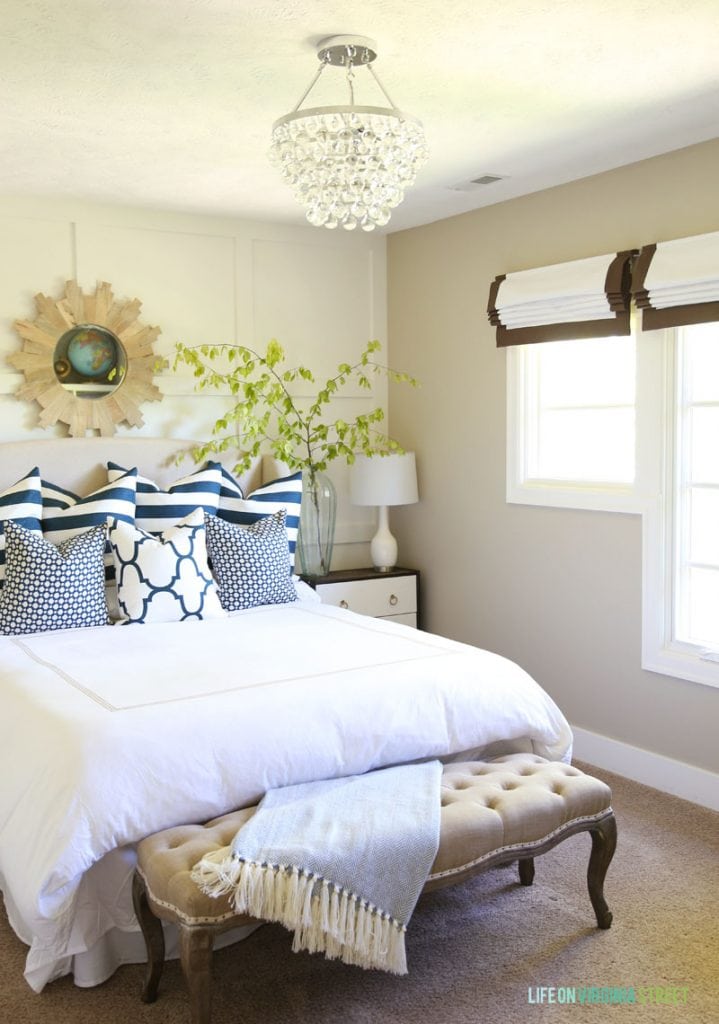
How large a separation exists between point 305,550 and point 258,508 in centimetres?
48

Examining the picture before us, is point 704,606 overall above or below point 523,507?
below

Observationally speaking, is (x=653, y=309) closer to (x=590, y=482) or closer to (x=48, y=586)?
(x=590, y=482)

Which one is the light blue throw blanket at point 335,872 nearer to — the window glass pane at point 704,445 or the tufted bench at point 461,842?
the tufted bench at point 461,842

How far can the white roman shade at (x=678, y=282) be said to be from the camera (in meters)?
3.45

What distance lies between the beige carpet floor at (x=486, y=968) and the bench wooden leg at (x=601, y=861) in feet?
0.17

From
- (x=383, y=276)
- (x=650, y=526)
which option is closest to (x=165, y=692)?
(x=650, y=526)

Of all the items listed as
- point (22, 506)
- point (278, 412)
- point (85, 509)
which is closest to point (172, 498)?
point (85, 509)

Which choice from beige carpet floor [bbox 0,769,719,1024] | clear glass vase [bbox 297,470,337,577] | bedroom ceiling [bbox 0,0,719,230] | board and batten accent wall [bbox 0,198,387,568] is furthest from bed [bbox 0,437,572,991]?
bedroom ceiling [bbox 0,0,719,230]

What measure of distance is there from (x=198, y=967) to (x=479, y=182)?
3.19 metres

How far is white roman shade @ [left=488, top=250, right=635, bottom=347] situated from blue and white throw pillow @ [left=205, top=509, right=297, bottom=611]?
1391 millimetres

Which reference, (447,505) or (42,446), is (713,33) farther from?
(42,446)

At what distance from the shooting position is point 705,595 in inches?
147

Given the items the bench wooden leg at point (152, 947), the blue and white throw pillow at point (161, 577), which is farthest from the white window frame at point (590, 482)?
the bench wooden leg at point (152, 947)

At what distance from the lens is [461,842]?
246 cm
